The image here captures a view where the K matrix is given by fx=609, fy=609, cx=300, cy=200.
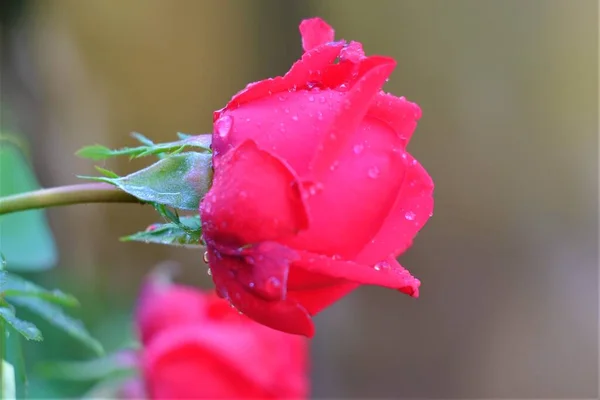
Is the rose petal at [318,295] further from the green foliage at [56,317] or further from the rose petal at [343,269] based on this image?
the green foliage at [56,317]

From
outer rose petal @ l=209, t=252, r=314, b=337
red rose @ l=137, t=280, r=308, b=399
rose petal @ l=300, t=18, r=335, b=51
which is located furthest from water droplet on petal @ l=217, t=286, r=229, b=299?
red rose @ l=137, t=280, r=308, b=399

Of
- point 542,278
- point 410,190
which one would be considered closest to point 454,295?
point 542,278

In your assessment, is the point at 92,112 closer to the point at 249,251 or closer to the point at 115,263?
the point at 115,263

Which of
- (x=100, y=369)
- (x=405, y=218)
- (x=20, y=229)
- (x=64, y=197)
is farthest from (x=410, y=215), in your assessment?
(x=100, y=369)

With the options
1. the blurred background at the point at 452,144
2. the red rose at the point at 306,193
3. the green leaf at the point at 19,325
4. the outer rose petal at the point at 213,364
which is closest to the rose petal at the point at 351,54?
the red rose at the point at 306,193

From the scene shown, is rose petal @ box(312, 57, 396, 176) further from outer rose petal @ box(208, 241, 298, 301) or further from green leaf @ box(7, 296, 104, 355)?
green leaf @ box(7, 296, 104, 355)
